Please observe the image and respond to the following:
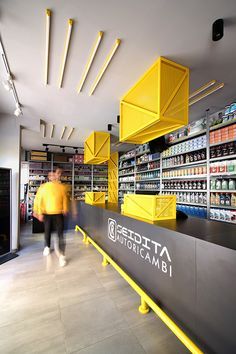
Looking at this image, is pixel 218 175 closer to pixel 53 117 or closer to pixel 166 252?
pixel 166 252

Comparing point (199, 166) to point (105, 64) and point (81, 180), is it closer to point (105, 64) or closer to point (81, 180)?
point (105, 64)

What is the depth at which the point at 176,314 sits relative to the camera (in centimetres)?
159

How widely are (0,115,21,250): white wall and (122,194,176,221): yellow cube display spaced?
314 cm

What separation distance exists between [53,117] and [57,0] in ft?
9.62

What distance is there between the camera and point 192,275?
1438 mm

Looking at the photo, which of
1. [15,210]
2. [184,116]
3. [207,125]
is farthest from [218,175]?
[15,210]

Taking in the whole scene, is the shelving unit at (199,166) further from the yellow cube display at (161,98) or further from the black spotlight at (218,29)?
the black spotlight at (218,29)

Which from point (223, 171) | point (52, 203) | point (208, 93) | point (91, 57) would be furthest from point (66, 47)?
point (223, 171)

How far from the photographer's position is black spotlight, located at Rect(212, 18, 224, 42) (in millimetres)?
1763

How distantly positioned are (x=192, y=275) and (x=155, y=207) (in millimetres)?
835

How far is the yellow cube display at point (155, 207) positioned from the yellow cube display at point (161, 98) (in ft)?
3.14

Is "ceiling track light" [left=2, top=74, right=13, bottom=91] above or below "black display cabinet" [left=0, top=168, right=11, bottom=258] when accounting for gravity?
above

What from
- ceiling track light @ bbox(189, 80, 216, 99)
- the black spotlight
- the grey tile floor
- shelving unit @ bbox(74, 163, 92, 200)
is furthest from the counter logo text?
shelving unit @ bbox(74, 163, 92, 200)

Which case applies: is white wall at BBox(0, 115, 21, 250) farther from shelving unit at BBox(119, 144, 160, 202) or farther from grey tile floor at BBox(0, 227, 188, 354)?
shelving unit at BBox(119, 144, 160, 202)
